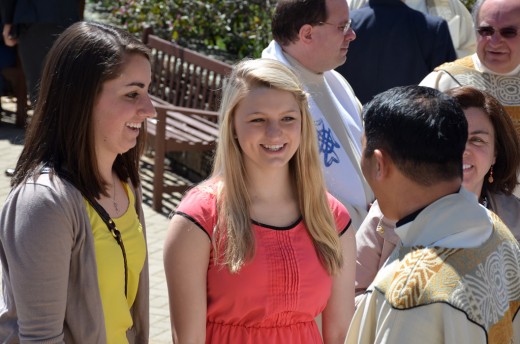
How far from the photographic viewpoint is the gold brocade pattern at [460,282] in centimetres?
222

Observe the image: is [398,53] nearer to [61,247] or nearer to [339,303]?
[339,303]

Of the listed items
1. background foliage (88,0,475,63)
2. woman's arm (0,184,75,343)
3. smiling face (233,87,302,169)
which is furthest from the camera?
background foliage (88,0,475,63)

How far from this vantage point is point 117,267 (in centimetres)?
307

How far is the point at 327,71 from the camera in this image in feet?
14.6

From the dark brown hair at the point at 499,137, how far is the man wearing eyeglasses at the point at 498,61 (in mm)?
913

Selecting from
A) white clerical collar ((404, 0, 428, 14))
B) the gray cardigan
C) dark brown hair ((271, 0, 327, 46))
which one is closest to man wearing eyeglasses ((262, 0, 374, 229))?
dark brown hair ((271, 0, 327, 46))

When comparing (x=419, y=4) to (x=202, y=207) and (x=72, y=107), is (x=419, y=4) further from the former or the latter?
(x=72, y=107)

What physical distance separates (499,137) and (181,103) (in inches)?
230

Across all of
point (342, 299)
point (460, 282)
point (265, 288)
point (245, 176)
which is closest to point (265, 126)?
point (245, 176)

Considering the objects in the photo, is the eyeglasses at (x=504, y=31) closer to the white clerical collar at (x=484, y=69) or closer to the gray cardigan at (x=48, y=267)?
the white clerical collar at (x=484, y=69)

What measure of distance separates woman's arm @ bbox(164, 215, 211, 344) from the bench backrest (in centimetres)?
504

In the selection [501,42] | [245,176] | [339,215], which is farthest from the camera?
[501,42]

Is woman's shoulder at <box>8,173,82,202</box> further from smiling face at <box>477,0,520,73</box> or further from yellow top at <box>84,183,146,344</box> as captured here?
smiling face at <box>477,0,520,73</box>

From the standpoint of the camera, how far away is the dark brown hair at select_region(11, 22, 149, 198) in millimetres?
2967
